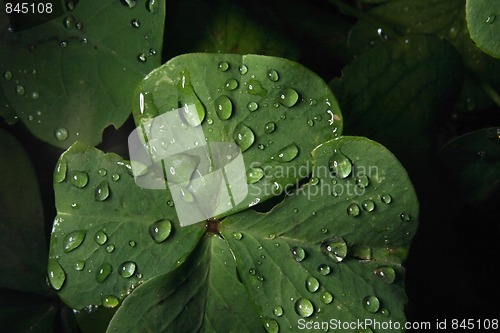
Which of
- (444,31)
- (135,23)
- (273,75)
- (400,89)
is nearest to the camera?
(273,75)

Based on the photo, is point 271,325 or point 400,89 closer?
point 271,325

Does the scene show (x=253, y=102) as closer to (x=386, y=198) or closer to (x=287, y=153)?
(x=287, y=153)

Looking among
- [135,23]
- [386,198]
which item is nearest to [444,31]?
[386,198]

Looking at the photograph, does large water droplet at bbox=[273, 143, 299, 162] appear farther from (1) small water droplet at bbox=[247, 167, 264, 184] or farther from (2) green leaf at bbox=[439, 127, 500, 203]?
(2) green leaf at bbox=[439, 127, 500, 203]

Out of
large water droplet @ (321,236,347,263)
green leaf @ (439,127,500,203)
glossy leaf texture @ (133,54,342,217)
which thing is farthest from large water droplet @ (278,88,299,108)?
green leaf @ (439,127,500,203)

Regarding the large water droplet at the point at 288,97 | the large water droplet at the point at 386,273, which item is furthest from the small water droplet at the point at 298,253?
the large water droplet at the point at 288,97
